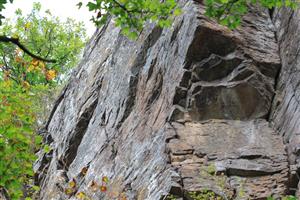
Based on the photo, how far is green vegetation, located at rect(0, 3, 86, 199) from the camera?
29.4 ft

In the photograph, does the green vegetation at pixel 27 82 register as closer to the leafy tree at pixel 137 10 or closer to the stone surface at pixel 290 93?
the leafy tree at pixel 137 10

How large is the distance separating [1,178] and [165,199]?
156 inches

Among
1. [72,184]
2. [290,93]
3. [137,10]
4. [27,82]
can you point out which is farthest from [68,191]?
[137,10]

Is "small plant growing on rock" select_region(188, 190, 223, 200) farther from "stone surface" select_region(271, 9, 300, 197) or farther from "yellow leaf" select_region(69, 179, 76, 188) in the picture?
"yellow leaf" select_region(69, 179, 76, 188)

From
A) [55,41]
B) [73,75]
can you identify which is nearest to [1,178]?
[73,75]

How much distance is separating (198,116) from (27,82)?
7059 mm

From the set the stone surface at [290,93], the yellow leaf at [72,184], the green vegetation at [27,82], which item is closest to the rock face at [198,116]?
the stone surface at [290,93]

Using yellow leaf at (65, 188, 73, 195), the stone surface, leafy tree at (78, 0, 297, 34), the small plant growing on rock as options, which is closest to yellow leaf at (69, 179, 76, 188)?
yellow leaf at (65, 188, 73, 195)

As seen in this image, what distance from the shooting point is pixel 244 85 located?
537 inches

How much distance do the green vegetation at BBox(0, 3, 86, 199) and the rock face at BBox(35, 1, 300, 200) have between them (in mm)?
2360

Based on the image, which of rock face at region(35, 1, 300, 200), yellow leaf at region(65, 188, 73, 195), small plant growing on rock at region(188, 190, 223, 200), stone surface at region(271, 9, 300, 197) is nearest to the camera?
small plant growing on rock at region(188, 190, 223, 200)

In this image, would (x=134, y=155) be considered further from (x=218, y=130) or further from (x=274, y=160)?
(x=274, y=160)

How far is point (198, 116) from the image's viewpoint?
13.6 m

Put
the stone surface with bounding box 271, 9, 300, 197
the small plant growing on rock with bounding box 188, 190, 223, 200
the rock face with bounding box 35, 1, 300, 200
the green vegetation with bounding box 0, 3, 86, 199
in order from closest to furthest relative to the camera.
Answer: the green vegetation with bounding box 0, 3, 86, 199 → the small plant growing on rock with bounding box 188, 190, 223, 200 → the rock face with bounding box 35, 1, 300, 200 → the stone surface with bounding box 271, 9, 300, 197
